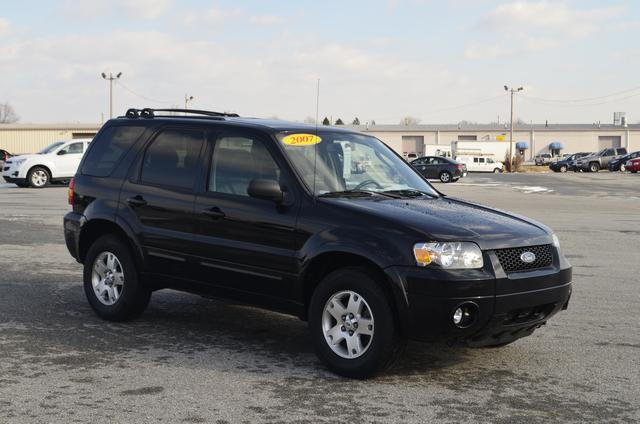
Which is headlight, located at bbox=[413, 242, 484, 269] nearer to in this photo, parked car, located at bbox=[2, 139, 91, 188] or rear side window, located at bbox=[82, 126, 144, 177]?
rear side window, located at bbox=[82, 126, 144, 177]

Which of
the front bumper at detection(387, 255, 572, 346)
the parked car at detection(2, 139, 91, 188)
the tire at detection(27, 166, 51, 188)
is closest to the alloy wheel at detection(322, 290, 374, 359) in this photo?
the front bumper at detection(387, 255, 572, 346)

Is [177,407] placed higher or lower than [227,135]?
lower

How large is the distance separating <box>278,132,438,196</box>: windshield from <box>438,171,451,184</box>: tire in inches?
1464

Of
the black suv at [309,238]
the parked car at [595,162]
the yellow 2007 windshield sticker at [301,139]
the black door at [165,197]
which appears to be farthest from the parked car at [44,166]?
the parked car at [595,162]

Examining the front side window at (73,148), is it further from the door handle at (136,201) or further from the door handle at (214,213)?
the door handle at (214,213)

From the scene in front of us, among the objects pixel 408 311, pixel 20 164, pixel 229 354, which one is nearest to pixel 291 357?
pixel 229 354

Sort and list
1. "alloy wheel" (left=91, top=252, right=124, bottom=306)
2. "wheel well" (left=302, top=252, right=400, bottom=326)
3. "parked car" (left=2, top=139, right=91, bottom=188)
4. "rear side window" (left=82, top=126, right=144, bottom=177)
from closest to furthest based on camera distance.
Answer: "wheel well" (left=302, top=252, right=400, bottom=326) < "alloy wheel" (left=91, top=252, right=124, bottom=306) < "rear side window" (left=82, top=126, right=144, bottom=177) < "parked car" (left=2, top=139, right=91, bottom=188)

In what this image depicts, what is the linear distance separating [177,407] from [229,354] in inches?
51.8

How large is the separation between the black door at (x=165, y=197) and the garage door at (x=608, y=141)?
107626mm

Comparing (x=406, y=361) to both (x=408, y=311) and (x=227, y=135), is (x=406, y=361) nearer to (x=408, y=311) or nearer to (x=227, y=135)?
(x=408, y=311)

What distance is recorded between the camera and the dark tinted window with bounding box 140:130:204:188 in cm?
655

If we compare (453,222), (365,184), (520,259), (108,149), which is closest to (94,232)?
(108,149)

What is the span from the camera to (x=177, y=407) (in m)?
4.75

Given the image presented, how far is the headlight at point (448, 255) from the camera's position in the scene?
5.11 meters
